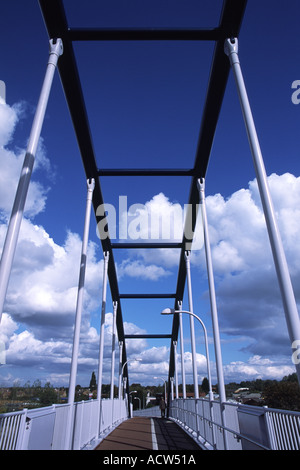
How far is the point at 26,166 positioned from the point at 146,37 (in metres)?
4.16

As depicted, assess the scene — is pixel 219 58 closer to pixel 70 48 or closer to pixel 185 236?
pixel 70 48

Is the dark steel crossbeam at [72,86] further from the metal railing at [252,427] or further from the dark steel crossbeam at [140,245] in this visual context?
the metal railing at [252,427]

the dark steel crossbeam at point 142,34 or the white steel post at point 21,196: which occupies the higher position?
the dark steel crossbeam at point 142,34

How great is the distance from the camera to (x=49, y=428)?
14.0ft

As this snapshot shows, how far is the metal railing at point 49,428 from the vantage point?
3082 millimetres

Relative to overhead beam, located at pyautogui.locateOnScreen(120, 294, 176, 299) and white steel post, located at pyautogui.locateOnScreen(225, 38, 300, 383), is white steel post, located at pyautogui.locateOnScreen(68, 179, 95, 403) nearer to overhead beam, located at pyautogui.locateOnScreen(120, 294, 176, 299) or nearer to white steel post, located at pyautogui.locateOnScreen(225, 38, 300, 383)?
white steel post, located at pyautogui.locateOnScreen(225, 38, 300, 383)

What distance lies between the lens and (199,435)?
855 cm

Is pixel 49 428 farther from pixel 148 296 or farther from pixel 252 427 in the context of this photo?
pixel 148 296

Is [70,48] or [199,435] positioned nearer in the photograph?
[70,48]

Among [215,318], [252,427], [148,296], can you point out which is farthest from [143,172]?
[148,296]

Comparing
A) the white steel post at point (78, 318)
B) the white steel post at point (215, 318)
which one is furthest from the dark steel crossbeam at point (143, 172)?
the white steel post at point (215, 318)

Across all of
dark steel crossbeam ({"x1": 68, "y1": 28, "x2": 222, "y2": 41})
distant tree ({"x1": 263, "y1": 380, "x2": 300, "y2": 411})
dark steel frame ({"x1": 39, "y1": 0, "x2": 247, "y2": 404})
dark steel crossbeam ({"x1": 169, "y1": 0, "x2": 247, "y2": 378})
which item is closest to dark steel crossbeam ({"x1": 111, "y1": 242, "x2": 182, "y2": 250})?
dark steel crossbeam ({"x1": 169, "y1": 0, "x2": 247, "y2": 378})
